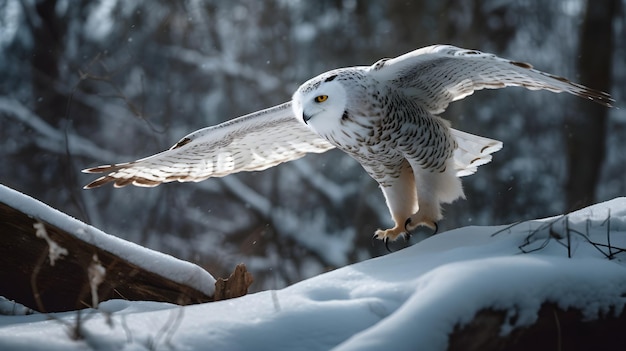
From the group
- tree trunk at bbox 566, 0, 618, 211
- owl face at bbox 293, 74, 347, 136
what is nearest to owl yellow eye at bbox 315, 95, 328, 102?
owl face at bbox 293, 74, 347, 136

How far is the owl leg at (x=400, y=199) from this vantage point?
4.30 metres

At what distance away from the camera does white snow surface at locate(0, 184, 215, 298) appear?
10.8 ft

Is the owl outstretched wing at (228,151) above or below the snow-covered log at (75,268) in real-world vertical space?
above

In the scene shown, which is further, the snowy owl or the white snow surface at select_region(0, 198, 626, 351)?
the snowy owl

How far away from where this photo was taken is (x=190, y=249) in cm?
1056

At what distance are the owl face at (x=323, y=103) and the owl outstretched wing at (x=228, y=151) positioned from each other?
17.8 inches

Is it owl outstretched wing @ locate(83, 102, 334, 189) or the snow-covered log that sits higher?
owl outstretched wing @ locate(83, 102, 334, 189)

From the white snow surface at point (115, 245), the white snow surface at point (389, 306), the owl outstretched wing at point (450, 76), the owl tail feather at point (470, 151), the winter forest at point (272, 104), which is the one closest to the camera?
the white snow surface at point (389, 306)

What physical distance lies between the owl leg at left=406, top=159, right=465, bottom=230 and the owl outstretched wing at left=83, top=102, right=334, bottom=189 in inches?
32.6

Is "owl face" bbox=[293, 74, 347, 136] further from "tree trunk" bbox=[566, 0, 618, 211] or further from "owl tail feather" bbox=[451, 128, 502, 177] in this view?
"tree trunk" bbox=[566, 0, 618, 211]

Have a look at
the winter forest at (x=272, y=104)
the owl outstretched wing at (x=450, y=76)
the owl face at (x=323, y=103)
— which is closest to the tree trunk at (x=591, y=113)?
the winter forest at (x=272, y=104)

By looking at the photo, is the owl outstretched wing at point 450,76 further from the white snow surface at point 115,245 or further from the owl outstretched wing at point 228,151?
the white snow surface at point 115,245

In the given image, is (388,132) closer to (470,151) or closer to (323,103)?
(323,103)

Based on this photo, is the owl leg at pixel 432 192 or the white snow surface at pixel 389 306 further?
the owl leg at pixel 432 192
